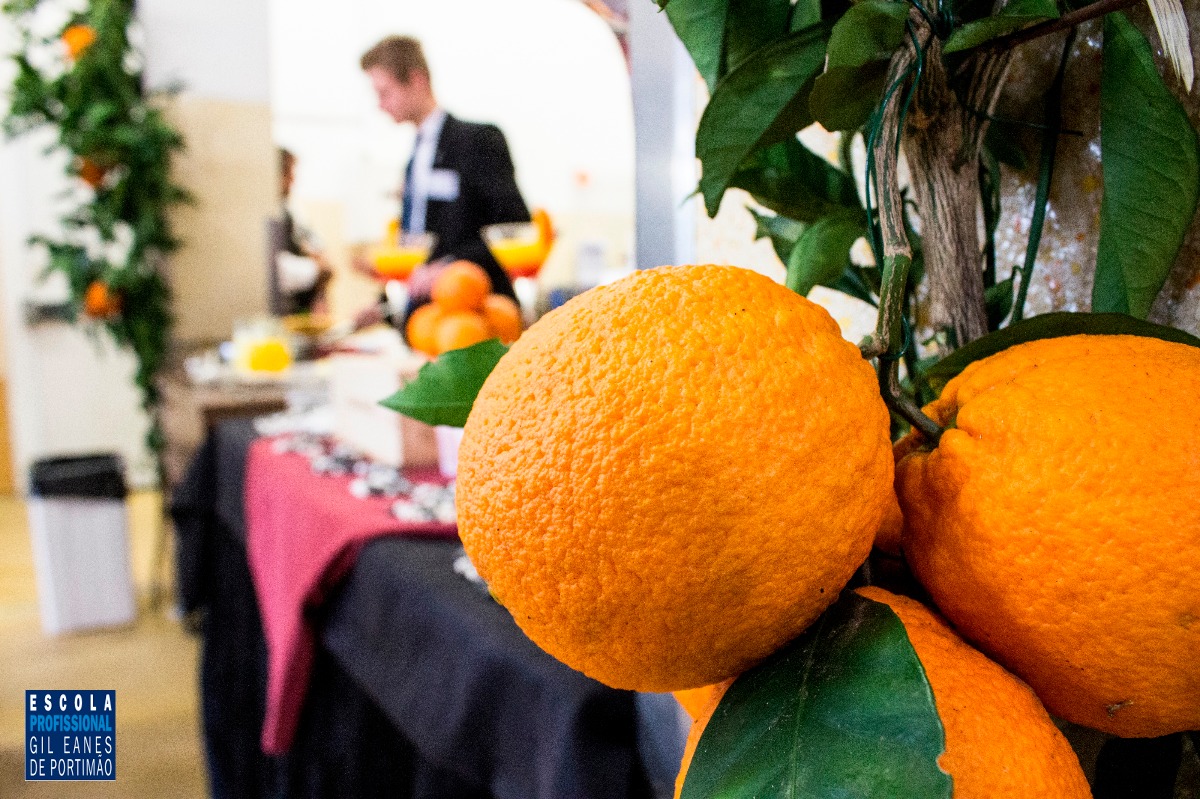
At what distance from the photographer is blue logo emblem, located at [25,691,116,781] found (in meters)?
0.41

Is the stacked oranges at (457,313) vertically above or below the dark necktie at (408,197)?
below

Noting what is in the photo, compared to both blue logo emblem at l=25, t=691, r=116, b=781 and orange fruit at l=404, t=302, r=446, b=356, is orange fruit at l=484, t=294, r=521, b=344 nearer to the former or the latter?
orange fruit at l=404, t=302, r=446, b=356

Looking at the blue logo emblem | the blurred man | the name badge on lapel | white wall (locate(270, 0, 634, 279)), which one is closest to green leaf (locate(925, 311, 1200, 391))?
the blue logo emblem

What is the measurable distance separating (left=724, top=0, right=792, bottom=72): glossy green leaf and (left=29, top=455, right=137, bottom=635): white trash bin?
2.65m

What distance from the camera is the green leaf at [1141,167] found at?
0.32 m

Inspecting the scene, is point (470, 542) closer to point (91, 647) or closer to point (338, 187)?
point (91, 647)

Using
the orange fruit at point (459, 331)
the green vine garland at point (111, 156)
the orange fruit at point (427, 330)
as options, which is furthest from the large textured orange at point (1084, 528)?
the green vine garland at point (111, 156)

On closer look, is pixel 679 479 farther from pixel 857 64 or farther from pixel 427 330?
pixel 427 330

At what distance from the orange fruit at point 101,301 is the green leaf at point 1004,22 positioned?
365 cm

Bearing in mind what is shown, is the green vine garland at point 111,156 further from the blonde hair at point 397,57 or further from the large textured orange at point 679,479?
the large textured orange at point 679,479

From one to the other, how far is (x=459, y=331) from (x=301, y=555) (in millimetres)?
377

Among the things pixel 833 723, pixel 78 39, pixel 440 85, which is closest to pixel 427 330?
pixel 833 723

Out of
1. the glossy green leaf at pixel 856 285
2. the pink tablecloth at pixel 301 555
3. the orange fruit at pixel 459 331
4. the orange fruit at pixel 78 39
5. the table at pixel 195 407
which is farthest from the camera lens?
the orange fruit at pixel 78 39

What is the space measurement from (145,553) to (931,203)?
13.1 ft
